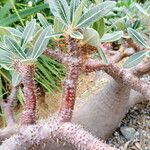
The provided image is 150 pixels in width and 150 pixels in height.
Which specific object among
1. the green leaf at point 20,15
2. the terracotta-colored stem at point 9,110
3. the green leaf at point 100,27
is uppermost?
the green leaf at point 100,27

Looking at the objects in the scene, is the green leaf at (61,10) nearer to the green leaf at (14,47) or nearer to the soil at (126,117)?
the green leaf at (14,47)

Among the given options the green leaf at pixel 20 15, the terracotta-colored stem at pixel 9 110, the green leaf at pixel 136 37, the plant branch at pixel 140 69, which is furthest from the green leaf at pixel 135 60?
the green leaf at pixel 20 15

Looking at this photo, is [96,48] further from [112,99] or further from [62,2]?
[112,99]

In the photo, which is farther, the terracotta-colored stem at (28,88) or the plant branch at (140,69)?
the plant branch at (140,69)

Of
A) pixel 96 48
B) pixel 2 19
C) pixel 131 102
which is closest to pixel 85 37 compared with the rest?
pixel 96 48

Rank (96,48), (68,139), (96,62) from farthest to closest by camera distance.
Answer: (96,62) → (96,48) → (68,139)

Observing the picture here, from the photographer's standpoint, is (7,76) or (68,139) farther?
(7,76)
